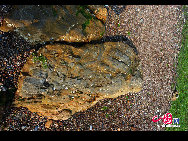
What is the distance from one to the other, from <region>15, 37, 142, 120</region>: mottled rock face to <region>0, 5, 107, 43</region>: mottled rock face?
0.42 m

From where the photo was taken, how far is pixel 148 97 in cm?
903

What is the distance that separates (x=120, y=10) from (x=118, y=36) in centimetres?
140

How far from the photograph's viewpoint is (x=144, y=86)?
29.2 ft

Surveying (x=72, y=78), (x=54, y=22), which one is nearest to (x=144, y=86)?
(x=72, y=78)

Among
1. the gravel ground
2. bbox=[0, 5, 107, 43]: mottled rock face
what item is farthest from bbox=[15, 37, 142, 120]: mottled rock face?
the gravel ground

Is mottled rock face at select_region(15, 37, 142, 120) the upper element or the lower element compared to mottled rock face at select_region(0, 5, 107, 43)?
lower

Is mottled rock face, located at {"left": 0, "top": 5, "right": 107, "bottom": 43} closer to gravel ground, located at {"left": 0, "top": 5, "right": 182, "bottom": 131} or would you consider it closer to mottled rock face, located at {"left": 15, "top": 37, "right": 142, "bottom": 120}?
mottled rock face, located at {"left": 15, "top": 37, "right": 142, "bottom": 120}

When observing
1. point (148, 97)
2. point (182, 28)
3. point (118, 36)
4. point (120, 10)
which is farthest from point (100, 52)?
point (182, 28)

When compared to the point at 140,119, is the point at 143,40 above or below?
above

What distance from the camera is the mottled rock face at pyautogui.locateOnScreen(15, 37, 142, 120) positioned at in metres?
5.50

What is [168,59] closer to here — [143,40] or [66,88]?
[143,40]

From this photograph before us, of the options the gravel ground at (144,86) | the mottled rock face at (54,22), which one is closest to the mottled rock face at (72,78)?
the mottled rock face at (54,22)

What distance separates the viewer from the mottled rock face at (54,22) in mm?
5091

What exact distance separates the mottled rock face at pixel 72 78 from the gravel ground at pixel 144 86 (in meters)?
0.63
